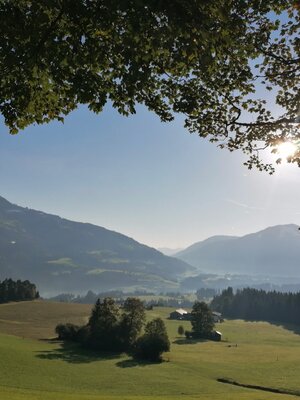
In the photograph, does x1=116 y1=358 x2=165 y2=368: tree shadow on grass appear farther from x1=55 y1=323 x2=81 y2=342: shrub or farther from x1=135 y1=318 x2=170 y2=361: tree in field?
x1=55 y1=323 x2=81 y2=342: shrub

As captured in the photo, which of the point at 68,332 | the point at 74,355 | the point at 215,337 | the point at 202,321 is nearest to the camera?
the point at 74,355

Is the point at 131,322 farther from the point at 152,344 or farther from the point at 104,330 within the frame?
the point at 152,344

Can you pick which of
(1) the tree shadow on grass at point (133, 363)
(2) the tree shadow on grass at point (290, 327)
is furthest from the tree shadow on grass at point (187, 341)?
(2) the tree shadow on grass at point (290, 327)

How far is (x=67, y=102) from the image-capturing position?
17.7 meters

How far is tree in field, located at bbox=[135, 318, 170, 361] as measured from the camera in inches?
3460

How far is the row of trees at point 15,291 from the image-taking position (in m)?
173

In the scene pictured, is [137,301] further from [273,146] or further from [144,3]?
[144,3]

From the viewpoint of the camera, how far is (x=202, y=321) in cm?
13600

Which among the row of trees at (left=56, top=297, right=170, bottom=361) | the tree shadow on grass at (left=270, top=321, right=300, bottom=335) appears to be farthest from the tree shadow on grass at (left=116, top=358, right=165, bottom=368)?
the tree shadow on grass at (left=270, top=321, right=300, bottom=335)

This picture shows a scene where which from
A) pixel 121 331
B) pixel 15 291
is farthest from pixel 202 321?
pixel 15 291

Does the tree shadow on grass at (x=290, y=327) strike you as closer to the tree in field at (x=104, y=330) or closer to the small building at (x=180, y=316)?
the small building at (x=180, y=316)

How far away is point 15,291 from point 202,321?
8514 cm

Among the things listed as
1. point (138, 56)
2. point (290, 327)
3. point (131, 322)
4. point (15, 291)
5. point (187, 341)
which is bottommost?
point (290, 327)

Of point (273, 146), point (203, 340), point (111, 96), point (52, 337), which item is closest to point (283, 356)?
point (203, 340)
